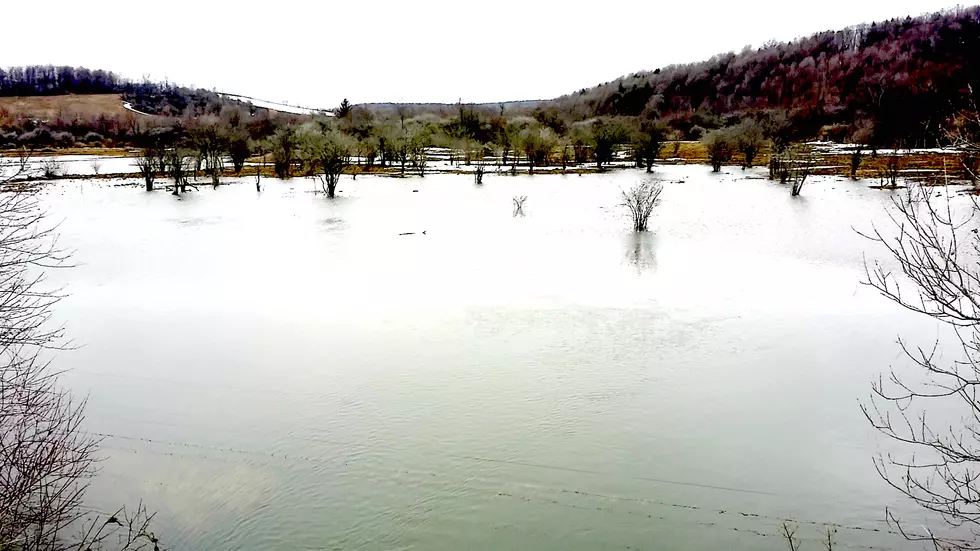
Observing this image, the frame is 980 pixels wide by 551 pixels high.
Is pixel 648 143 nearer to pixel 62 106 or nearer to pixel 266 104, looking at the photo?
A: pixel 62 106

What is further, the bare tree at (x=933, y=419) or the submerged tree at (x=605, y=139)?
the submerged tree at (x=605, y=139)

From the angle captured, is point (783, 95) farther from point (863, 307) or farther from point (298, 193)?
point (863, 307)

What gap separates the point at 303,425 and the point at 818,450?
4.57 meters

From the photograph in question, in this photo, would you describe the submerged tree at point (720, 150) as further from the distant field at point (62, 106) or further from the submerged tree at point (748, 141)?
the distant field at point (62, 106)

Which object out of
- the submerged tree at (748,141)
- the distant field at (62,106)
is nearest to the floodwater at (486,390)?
the submerged tree at (748,141)

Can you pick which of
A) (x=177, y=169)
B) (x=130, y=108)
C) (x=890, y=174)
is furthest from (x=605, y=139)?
(x=130, y=108)

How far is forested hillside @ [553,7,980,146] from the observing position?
56.5 meters

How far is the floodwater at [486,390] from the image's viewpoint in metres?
4.79

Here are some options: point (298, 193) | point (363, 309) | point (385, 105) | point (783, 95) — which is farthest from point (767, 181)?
point (385, 105)

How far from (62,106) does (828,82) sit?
9742 centimetres

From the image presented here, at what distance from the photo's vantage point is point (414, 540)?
14.9 feet

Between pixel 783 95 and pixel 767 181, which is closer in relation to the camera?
pixel 767 181

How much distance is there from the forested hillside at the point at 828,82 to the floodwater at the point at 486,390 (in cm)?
4027

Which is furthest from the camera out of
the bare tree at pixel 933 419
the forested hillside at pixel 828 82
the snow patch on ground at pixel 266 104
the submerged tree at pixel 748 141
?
the snow patch on ground at pixel 266 104
